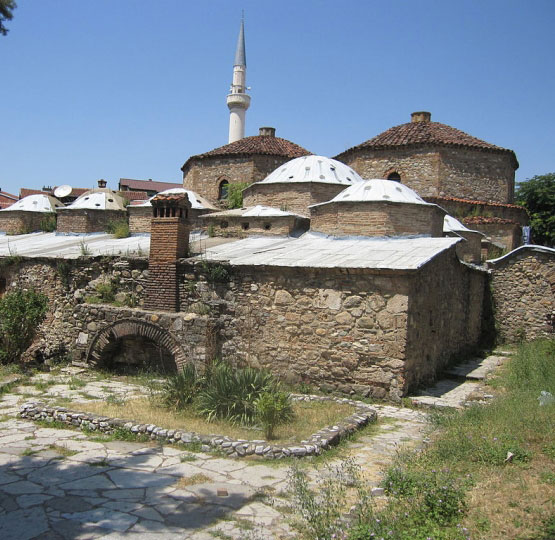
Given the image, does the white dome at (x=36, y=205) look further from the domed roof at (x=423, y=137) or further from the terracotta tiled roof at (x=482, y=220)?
the terracotta tiled roof at (x=482, y=220)

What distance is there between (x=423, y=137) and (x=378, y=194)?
8.73 meters

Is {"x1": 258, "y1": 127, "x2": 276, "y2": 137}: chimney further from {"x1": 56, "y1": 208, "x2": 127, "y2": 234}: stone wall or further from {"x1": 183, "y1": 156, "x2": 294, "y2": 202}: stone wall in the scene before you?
{"x1": 56, "y1": 208, "x2": 127, "y2": 234}: stone wall

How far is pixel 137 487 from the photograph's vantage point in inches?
191

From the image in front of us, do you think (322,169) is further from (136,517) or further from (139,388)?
(136,517)

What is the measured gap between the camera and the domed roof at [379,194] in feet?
38.4

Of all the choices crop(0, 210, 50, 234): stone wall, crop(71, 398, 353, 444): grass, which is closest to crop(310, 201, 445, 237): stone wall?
crop(71, 398, 353, 444): grass

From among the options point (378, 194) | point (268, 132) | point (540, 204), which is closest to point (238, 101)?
point (268, 132)

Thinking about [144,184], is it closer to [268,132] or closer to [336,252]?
[268,132]

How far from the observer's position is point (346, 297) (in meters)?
8.80

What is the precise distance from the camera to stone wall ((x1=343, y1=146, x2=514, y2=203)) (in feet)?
62.5

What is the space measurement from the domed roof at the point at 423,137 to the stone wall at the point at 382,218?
800cm

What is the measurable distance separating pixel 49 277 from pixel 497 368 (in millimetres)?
10310

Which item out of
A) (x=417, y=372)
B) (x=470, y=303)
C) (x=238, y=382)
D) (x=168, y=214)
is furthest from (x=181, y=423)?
(x=470, y=303)

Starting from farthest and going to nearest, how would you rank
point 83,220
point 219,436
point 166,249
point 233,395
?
point 83,220 < point 166,249 < point 233,395 < point 219,436
